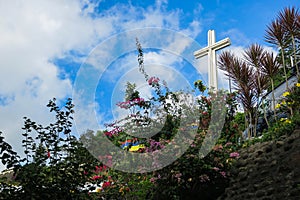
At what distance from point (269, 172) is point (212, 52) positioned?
420 cm

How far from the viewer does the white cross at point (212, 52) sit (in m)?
8.76

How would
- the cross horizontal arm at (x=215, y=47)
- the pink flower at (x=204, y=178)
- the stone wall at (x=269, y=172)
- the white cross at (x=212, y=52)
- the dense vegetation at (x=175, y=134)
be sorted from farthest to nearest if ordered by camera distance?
the cross horizontal arm at (x=215, y=47) < the white cross at (x=212, y=52) < the pink flower at (x=204, y=178) < the stone wall at (x=269, y=172) < the dense vegetation at (x=175, y=134)

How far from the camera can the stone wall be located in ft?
15.8

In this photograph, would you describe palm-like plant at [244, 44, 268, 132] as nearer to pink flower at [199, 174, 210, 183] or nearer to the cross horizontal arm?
the cross horizontal arm

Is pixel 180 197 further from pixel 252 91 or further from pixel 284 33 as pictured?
pixel 284 33

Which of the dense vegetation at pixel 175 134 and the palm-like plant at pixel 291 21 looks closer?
the dense vegetation at pixel 175 134

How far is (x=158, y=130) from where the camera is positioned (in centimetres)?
643

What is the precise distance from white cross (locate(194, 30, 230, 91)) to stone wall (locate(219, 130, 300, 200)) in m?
2.48

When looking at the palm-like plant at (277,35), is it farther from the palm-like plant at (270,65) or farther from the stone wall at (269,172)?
the stone wall at (269,172)

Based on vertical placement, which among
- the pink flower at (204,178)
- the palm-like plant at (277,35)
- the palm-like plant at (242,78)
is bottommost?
the pink flower at (204,178)

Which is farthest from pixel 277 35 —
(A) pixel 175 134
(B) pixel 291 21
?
(A) pixel 175 134

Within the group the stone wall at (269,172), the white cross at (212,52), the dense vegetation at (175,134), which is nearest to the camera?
the dense vegetation at (175,134)

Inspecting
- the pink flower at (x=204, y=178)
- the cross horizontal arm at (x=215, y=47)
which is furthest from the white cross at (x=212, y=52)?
the pink flower at (x=204, y=178)

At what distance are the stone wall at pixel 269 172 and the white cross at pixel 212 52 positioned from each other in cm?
248
